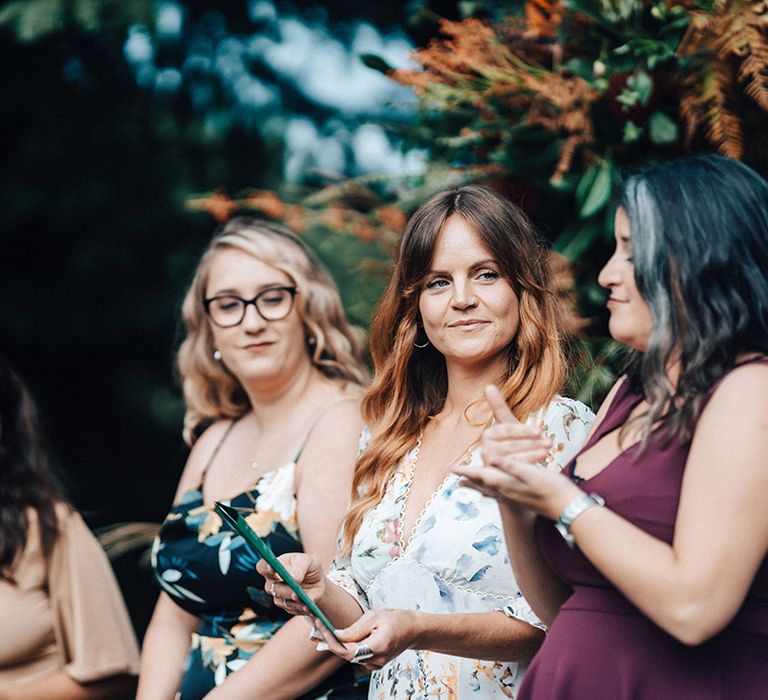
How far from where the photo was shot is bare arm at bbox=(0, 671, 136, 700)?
2793 millimetres

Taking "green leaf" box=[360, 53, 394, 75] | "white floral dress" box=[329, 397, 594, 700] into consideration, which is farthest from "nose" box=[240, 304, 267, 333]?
"white floral dress" box=[329, 397, 594, 700]

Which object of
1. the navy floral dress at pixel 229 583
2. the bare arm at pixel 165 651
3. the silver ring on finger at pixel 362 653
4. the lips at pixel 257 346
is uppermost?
the lips at pixel 257 346

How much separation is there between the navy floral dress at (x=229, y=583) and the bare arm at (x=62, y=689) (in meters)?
0.39

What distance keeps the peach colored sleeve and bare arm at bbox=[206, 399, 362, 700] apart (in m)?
0.60

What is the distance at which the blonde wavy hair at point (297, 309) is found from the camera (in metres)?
2.87

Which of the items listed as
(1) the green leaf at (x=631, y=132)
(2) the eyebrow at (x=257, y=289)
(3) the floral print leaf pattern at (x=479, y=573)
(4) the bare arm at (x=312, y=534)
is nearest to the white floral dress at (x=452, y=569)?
(3) the floral print leaf pattern at (x=479, y=573)

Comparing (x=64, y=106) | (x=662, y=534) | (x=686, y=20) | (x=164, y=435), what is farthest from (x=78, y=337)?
(x=662, y=534)

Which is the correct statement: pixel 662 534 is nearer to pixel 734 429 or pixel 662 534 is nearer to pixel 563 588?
pixel 734 429

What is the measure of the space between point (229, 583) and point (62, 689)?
0.66m

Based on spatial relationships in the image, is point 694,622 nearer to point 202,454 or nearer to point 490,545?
point 490,545

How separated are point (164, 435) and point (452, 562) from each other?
2.35m

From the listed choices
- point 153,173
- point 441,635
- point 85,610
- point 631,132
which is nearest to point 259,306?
point 85,610

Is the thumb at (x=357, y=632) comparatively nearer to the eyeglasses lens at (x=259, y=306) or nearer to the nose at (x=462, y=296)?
the nose at (x=462, y=296)

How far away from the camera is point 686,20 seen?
7.48 ft
